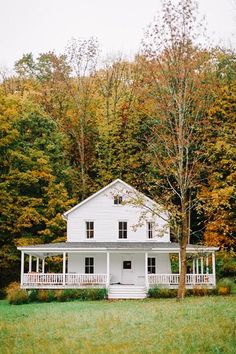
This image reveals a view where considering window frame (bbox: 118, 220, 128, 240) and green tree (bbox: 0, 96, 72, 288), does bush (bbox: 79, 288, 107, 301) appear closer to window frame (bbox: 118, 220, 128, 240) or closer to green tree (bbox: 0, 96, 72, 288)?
window frame (bbox: 118, 220, 128, 240)

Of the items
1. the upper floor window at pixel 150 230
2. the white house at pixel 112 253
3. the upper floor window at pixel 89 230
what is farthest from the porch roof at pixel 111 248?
the upper floor window at pixel 89 230

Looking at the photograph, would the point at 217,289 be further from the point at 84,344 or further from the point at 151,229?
the point at 84,344

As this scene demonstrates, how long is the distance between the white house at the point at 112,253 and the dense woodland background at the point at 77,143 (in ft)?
9.13

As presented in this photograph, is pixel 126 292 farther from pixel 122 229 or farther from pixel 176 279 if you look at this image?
pixel 122 229

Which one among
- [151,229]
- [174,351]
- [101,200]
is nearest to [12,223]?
[101,200]

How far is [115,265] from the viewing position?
113ft

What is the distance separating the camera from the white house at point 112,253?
3120cm

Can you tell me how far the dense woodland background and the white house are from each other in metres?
2.78

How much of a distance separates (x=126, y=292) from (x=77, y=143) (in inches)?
773

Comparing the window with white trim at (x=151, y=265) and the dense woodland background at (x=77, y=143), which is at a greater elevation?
the dense woodland background at (x=77, y=143)

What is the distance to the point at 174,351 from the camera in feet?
34.9

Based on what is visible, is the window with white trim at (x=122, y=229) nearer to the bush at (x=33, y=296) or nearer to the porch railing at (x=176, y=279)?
the porch railing at (x=176, y=279)

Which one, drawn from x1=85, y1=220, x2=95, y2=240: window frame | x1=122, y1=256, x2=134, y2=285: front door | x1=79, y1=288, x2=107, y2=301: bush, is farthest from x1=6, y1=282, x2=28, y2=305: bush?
x1=122, y1=256, x2=134, y2=285: front door

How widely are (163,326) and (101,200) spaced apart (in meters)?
21.9
